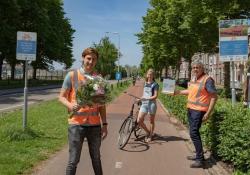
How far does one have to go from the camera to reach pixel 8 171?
742 cm

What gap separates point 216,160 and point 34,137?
14.9ft

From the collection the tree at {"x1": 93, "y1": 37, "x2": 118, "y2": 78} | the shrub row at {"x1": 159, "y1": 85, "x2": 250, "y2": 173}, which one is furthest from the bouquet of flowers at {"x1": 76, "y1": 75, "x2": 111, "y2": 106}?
the tree at {"x1": 93, "y1": 37, "x2": 118, "y2": 78}

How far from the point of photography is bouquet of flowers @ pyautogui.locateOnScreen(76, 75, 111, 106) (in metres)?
5.56

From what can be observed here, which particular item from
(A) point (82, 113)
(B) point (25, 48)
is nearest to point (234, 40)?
(B) point (25, 48)

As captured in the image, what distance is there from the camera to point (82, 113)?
18.5 feet

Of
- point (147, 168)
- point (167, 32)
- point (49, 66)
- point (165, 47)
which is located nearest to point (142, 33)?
point (165, 47)

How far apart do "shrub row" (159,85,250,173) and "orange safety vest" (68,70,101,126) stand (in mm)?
2560

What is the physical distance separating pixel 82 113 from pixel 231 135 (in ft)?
10.0

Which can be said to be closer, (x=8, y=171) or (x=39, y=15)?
(x=8, y=171)

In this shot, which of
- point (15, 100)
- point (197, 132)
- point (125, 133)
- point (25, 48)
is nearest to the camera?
point (197, 132)

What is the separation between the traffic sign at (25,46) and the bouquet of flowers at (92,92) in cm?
592

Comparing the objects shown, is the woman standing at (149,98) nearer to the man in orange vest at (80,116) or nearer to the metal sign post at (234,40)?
the metal sign post at (234,40)

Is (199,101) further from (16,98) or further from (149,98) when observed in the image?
(16,98)

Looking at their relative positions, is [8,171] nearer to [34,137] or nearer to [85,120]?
[85,120]
